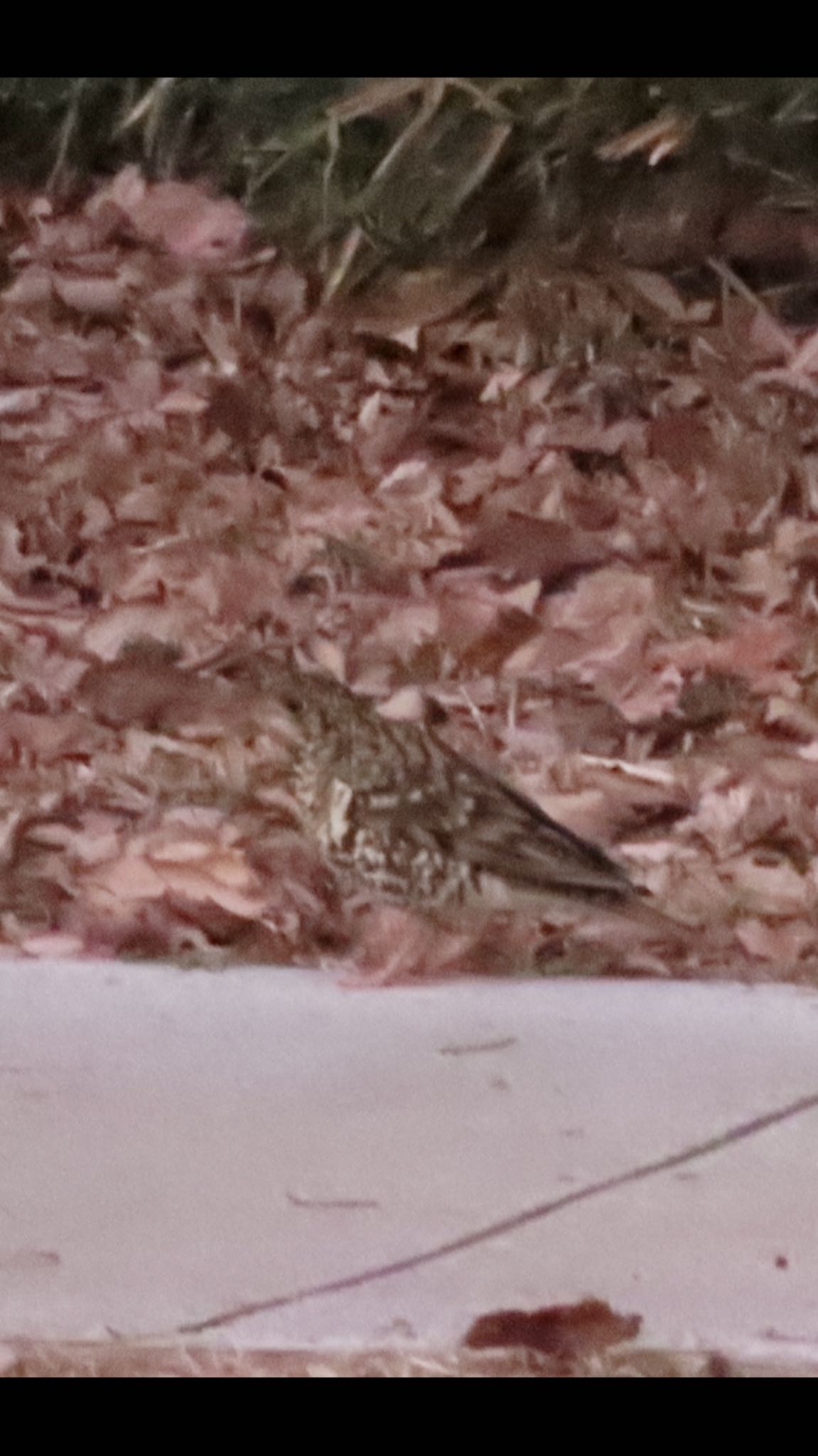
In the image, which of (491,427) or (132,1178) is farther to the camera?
(491,427)

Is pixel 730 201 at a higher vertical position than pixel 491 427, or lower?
higher

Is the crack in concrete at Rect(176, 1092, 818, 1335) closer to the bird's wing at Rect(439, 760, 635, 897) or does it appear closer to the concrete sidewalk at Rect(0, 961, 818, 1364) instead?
the concrete sidewalk at Rect(0, 961, 818, 1364)

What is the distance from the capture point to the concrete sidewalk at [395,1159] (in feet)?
3.27

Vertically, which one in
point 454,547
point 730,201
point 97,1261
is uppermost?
point 730,201

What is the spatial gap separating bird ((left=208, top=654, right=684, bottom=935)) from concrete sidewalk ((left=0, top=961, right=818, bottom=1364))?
7 cm

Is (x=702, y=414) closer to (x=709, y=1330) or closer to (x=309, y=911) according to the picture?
(x=309, y=911)

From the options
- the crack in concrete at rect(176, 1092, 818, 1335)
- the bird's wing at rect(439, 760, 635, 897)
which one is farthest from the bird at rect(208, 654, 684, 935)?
the crack in concrete at rect(176, 1092, 818, 1335)

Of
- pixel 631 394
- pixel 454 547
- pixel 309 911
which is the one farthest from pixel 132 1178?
pixel 631 394

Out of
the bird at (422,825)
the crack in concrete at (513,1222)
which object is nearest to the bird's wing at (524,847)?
the bird at (422,825)

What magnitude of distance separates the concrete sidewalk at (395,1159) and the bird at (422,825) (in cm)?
7

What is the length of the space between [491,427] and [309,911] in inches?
14.1

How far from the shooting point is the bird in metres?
1.24

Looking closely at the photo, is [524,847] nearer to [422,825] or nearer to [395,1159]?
[422,825]

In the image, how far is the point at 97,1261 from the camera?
1.02 metres
